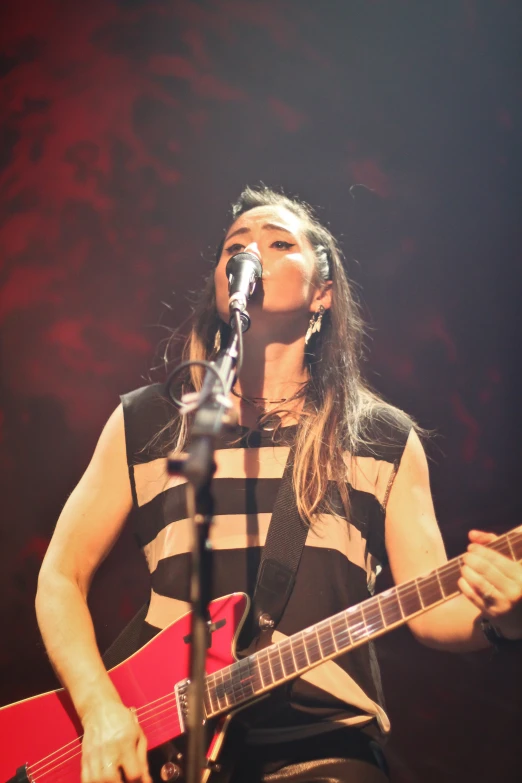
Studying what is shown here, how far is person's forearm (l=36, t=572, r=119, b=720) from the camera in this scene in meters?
1.46

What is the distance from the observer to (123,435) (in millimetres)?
1921

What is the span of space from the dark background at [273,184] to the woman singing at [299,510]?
4.1 inches

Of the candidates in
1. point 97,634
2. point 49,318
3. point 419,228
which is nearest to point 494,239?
point 419,228

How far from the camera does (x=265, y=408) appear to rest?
76.7 inches

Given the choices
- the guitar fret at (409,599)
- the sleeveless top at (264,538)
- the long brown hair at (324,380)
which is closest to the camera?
the guitar fret at (409,599)

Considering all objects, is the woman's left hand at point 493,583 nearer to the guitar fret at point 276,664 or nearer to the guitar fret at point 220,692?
the guitar fret at point 276,664

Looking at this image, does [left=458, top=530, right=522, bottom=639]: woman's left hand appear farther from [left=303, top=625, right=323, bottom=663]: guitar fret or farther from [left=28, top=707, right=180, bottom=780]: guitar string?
[left=28, top=707, right=180, bottom=780]: guitar string

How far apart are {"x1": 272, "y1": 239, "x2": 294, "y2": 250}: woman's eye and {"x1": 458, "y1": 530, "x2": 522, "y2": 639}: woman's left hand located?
1.09 m

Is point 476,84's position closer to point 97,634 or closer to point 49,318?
point 49,318

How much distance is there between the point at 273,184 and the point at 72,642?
1.52 m

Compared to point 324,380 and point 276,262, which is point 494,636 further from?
point 276,262

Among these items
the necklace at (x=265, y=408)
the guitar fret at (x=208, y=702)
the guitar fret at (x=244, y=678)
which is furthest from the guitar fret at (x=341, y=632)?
the necklace at (x=265, y=408)

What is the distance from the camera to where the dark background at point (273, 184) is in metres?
1.83

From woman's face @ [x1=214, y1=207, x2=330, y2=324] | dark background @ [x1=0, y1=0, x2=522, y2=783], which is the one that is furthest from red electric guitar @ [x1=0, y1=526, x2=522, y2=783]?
woman's face @ [x1=214, y1=207, x2=330, y2=324]
